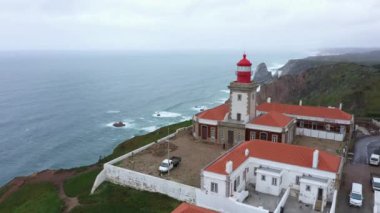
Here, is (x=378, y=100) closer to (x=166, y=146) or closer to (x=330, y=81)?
(x=330, y=81)

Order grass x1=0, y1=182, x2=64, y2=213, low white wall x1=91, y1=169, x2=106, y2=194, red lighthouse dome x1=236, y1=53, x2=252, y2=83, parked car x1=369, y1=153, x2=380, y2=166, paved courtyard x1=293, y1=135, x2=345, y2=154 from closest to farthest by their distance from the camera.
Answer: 1. low white wall x1=91, y1=169, x2=106, y2=194
2. parked car x1=369, y1=153, x2=380, y2=166
3. grass x1=0, y1=182, x2=64, y2=213
4. paved courtyard x1=293, y1=135, x2=345, y2=154
5. red lighthouse dome x1=236, y1=53, x2=252, y2=83

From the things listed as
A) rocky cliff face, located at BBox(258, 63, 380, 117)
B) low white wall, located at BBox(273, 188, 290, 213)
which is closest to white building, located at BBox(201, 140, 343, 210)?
low white wall, located at BBox(273, 188, 290, 213)

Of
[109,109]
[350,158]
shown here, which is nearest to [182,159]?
[350,158]

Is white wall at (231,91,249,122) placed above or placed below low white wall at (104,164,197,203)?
above

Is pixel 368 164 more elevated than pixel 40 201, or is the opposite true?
pixel 368 164

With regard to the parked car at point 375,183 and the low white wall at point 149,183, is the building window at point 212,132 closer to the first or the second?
the low white wall at point 149,183

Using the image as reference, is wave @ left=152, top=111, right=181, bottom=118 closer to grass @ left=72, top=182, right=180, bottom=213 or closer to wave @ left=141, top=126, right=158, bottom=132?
wave @ left=141, top=126, right=158, bottom=132

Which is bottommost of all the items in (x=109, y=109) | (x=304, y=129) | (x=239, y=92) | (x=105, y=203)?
(x=109, y=109)
